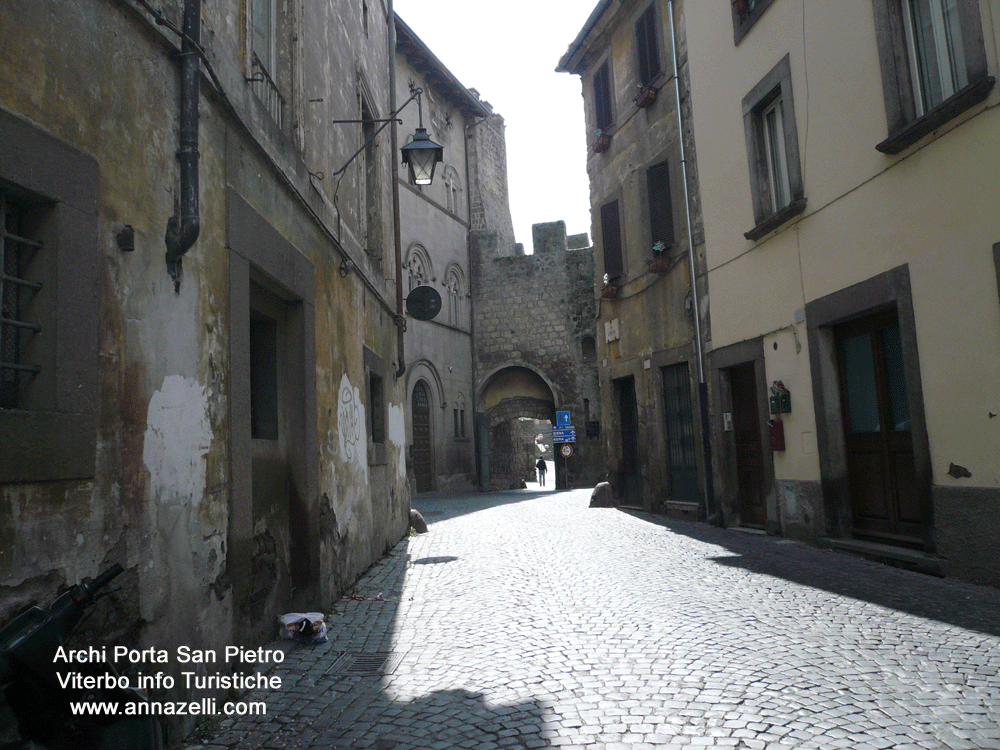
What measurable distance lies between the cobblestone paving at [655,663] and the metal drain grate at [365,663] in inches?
2.6

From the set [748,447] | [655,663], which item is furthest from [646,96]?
[655,663]

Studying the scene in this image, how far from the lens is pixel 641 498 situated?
13914 mm

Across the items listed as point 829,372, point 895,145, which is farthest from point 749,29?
point 829,372

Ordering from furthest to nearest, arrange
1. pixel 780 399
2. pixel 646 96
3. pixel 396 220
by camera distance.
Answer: pixel 646 96, pixel 396 220, pixel 780 399

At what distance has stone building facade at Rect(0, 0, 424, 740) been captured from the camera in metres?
2.50

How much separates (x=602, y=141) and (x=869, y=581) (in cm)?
1025

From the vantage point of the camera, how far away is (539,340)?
25625 mm

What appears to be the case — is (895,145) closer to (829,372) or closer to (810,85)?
(810,85)

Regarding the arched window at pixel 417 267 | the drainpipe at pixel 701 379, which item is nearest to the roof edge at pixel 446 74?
the arched window at pixel 417 267

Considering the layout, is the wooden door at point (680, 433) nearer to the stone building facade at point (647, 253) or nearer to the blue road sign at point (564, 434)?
the stone building facade at point (647, 253)

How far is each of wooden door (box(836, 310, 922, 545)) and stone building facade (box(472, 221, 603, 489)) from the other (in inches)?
662

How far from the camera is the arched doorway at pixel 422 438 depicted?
2255cm

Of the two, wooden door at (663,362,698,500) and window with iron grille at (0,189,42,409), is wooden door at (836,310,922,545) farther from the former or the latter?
window with iron grille at (0,189,42,409)

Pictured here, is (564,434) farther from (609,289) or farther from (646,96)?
(646,96)
